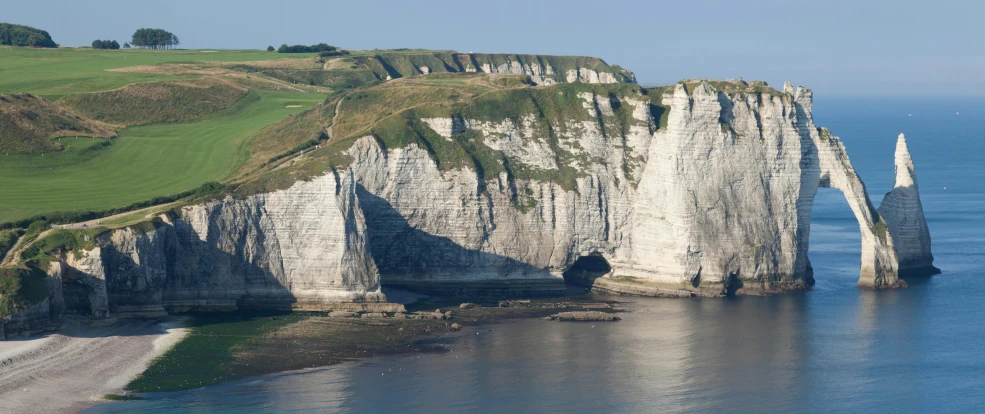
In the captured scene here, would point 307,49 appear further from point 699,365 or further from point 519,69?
point 699,365

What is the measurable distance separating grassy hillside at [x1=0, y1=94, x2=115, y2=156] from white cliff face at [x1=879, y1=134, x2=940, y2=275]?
2521 inches

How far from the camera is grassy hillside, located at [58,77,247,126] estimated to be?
113625 mm

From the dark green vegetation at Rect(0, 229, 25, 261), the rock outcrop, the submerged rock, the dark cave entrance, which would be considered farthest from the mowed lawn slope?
the rock outcrop

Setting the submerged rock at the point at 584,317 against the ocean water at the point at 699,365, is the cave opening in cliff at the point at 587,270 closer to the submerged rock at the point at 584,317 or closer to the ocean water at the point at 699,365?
the ocean water at the point at 699,365

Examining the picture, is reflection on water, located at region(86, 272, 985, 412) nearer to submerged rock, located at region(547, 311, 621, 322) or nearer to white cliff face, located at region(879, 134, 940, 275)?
submerged rock, located at region(547, 311, 621, 322)

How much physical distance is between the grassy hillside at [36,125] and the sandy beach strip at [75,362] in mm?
26837

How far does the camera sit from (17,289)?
68812mm

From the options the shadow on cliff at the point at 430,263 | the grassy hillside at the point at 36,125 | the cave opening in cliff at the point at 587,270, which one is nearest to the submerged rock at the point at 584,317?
the shadow on cliff at the point at 430,263

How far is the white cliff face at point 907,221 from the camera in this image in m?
95.7

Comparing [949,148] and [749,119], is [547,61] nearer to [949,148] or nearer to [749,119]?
[949,148]

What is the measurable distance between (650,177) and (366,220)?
69.1 ft

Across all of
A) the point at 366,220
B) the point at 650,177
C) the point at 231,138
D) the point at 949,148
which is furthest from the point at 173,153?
the point at 949,148

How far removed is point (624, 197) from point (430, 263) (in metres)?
15.2

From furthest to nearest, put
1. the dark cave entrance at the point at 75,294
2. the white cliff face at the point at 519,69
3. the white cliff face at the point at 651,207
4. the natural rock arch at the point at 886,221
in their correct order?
the white cliff face at the point at 519,69
the natural rock arch at the point at 886,221
the white cliff face at the point at 651,207
the dark cave entrance at the point at 75,294
